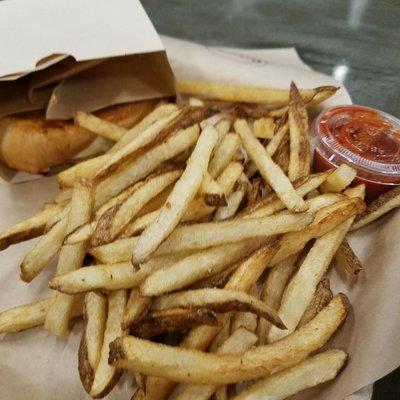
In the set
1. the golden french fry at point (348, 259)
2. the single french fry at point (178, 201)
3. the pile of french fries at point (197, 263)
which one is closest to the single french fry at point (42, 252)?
the pile of french fries at point (197, 263)

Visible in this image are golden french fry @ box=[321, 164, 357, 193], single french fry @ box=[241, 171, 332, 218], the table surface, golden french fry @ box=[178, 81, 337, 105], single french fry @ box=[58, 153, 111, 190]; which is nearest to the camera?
single french fry @ box=[241, 171, 332, 218]

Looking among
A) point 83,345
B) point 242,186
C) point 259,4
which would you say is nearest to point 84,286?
point 83,345

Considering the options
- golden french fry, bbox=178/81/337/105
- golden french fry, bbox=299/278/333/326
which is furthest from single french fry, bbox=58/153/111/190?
golden french fry, bbox=299/278/333/326

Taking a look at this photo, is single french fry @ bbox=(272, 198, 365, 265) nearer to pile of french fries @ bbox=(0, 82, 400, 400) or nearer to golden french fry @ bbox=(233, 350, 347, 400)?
pile of french fries @ bbox=(0, 82, 400, 400)

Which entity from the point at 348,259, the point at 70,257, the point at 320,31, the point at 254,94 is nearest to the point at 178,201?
the point at 70,257

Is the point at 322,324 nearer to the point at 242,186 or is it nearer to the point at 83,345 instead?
the point at 242,186

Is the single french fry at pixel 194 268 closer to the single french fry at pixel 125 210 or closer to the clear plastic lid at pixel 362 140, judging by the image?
the single french fry at pixel 125 210

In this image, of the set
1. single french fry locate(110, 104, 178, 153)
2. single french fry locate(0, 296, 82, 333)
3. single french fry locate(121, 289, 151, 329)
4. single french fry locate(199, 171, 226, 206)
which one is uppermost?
single french fry locate(110, 104, 178, 153)
